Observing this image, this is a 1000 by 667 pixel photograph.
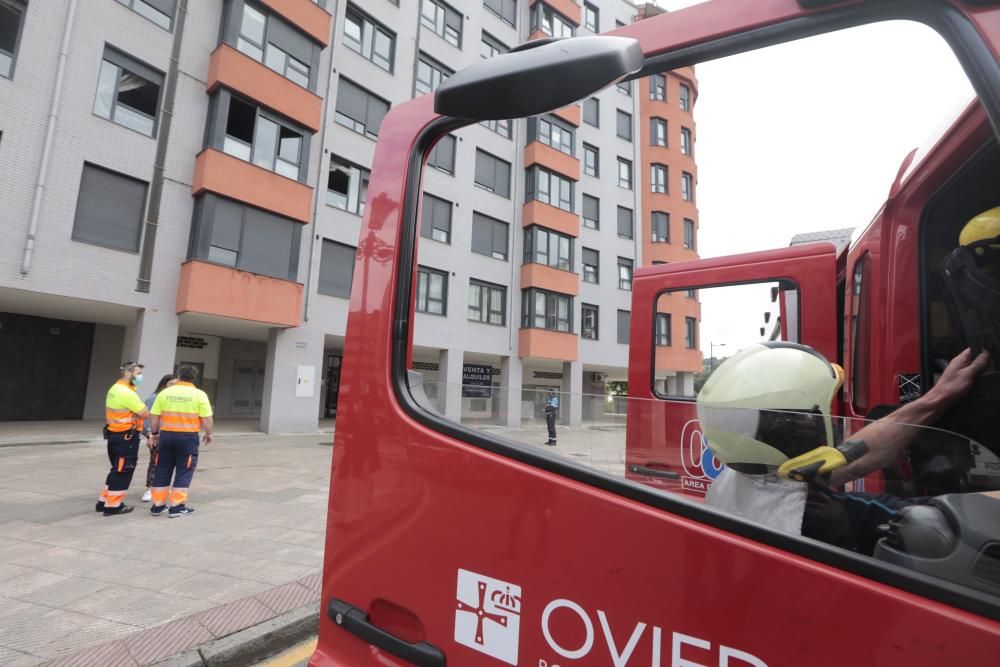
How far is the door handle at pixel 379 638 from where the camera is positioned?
4.11ft

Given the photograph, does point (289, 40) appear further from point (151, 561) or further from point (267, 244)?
point (151, 561)

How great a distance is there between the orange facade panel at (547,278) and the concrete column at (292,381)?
8.04 m

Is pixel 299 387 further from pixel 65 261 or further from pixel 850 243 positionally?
pixel 850 243

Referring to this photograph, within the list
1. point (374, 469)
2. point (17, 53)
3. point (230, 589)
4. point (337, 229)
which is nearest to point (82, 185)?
point (17, 53)

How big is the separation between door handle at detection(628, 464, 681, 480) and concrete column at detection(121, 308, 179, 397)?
13985mm

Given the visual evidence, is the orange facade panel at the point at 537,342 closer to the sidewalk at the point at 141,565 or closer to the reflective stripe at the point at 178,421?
the sidewalk at the point at 141,565

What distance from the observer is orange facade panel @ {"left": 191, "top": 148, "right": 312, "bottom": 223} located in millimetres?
13094

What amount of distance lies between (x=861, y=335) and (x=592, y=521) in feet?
7.03

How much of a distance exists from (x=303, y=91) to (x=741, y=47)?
16946 millimetres

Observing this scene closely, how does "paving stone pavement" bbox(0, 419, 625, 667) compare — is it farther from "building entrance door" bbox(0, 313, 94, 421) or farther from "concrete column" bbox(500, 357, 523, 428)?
"building entrance door" bbox(0, 313, 94, 421)

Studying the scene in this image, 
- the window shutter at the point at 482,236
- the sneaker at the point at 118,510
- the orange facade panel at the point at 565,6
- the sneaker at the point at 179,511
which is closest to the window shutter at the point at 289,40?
the window shutter at the point at 482,236

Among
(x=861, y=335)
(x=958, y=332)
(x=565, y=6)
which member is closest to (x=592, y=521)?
(x=958, y=332)

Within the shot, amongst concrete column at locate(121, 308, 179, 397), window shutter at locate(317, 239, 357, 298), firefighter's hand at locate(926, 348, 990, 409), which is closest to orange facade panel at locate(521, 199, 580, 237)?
window shutter at locate(317, 239, 357, 298)

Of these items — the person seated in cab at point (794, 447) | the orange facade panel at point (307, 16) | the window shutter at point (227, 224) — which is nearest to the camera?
the person seated in cab at point (794, 447)
